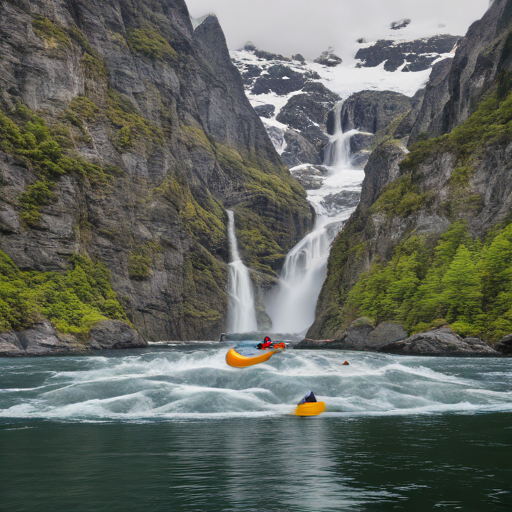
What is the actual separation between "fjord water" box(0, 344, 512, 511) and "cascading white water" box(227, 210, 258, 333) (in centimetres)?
5966

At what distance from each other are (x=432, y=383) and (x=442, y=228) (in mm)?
32905

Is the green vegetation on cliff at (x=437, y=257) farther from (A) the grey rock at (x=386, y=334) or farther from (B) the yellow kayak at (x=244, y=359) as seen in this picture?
(B) the yellow kayak at (x=244, y=359)

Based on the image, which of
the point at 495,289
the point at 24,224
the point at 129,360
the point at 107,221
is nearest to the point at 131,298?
the point at 107,221

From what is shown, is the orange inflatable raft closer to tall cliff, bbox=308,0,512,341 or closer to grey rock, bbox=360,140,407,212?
tall cliff, bbox=308,0,512,341

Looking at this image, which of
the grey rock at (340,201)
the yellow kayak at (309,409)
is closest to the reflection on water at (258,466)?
the yellow kayak at (309,409)

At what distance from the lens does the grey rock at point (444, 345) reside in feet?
113

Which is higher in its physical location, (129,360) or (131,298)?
(131,298)

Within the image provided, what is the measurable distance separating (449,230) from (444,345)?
57.4ft

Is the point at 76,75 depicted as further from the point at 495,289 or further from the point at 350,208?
the point at 350,208

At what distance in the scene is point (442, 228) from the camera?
51.5m

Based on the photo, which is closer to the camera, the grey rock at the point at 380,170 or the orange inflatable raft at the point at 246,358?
the orange inflatable raft at the point at 246,358

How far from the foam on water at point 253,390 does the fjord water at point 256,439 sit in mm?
86

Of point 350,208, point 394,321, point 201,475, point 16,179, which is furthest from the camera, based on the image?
point 350,208

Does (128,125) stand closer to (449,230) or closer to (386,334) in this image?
(449,230)
